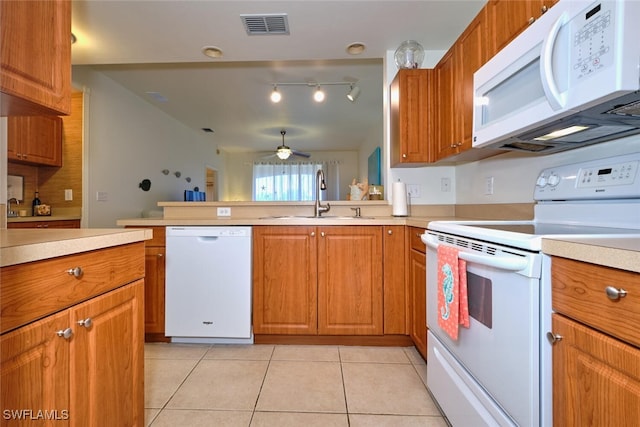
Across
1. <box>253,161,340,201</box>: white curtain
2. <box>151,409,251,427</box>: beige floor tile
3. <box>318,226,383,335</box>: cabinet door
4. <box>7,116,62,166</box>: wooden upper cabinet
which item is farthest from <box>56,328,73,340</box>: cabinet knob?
<box>253,161,340,201</box>: white curtain

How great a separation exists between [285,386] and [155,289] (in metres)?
1.13

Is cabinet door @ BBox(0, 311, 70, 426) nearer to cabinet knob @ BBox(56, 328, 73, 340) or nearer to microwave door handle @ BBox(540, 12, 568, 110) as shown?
Answer: cabinet knob @ BBox(56, 328, 73, 340)

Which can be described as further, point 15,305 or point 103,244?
point 103,244

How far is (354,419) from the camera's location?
1330 millimetres

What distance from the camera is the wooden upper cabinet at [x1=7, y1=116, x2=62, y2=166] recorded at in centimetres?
281

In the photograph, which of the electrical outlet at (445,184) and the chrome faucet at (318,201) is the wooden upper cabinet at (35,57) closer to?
the chrome faucet at (318,201)

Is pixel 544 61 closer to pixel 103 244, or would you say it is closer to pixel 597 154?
pixel 597 154

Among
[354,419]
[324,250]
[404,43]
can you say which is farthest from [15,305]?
[404,43]

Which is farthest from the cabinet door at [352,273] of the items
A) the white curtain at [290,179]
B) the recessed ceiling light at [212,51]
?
the white curtain at [290,179]

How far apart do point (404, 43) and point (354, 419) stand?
8.25 feet

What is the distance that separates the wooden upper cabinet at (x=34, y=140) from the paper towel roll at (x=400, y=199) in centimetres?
351

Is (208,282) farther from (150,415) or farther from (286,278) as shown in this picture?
(150,415)

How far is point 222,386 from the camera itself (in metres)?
1.58

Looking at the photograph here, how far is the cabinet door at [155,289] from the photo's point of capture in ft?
6.59
